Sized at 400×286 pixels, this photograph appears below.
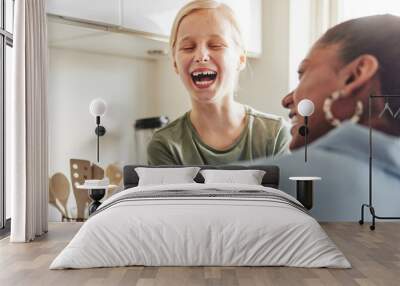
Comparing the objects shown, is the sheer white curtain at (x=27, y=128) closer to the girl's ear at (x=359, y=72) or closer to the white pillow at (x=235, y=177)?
the white pillow at (x=235, y=177)

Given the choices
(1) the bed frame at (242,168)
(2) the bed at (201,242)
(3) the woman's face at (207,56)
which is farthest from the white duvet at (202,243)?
(3) the woman's face at (207,56)

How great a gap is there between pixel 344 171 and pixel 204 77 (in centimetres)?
203

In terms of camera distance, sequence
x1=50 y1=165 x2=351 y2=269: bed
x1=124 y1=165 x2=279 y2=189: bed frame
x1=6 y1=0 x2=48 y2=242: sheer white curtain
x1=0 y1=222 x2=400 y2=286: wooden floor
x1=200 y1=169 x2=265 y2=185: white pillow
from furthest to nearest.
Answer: x1=124 y1=165 x2=279 y2=189: bed frame, x1=200 y1=169 x2=265 y2=185: white pillow, x1=6 y1=0 x2=48 y2=242: sheer white curtain, x1=50 y1=165 x2=351 y2=269: bed, x1=0 y1=222 x2=400 y2=286: wooden floor

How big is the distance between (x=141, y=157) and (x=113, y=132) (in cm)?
46

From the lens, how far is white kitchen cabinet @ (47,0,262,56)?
7047mm

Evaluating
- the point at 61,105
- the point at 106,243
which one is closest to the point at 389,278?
the point at 106,243

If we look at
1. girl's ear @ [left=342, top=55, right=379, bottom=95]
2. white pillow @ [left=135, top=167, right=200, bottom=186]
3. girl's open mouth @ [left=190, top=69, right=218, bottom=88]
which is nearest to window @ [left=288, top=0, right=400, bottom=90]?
girl's ear @ [left=342, top=55, right=379, bottom=95]

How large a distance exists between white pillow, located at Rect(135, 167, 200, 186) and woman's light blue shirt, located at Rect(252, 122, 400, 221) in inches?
39.6

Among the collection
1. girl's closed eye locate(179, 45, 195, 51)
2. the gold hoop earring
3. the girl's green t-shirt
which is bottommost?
the girl's green t-shirt

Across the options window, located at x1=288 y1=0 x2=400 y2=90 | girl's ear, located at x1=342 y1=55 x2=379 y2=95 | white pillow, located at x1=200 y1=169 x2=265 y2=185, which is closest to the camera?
white pillow, located at x1=200 y1=169 x2=265 y2=185

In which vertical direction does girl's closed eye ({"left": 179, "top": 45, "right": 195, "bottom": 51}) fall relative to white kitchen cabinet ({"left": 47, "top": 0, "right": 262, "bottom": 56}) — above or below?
below

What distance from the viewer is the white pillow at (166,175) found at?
6695mm

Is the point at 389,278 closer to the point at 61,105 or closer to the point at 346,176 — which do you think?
the point at 346,176

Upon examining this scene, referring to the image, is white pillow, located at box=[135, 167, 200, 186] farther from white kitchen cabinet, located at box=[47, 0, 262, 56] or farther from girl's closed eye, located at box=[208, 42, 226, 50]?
white kitchen cabinet, located at box=[47, 0, 262, 56]
